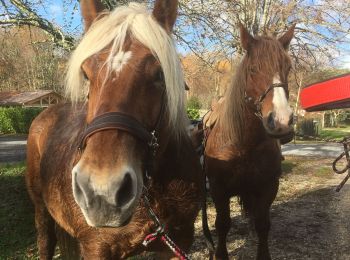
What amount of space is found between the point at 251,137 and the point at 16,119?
27447 millimetres

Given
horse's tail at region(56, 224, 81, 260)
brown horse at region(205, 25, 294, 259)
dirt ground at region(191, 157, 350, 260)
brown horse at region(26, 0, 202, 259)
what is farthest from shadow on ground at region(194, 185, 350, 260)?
brown horse at region(26, 0, 202, 259)

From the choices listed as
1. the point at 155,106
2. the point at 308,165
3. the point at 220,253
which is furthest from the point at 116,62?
the point at 308,165

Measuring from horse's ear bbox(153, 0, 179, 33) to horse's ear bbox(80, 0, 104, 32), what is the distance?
0.36 metres

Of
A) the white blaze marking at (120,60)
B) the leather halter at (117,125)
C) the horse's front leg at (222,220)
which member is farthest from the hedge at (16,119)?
the leather halter at (117,125)

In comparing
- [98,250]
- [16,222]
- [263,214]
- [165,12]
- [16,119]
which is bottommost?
[16,222]

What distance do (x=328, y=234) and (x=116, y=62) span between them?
4456mm

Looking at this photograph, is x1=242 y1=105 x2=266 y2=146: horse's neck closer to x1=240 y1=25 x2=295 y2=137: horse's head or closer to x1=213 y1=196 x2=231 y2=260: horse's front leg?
x1=240 y1=25 x2=295 y2=137: horse's head

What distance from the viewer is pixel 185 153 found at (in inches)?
90.8

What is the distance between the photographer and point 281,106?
2900 millimetres

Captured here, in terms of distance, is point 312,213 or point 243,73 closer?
point 243,73

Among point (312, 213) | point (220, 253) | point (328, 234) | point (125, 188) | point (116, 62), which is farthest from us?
point (312, 213)

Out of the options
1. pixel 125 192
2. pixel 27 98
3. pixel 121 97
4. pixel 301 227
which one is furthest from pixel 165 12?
pixel 27 98

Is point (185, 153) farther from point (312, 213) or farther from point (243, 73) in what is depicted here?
point (312, 213)

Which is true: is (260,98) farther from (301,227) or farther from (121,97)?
(301,227)
